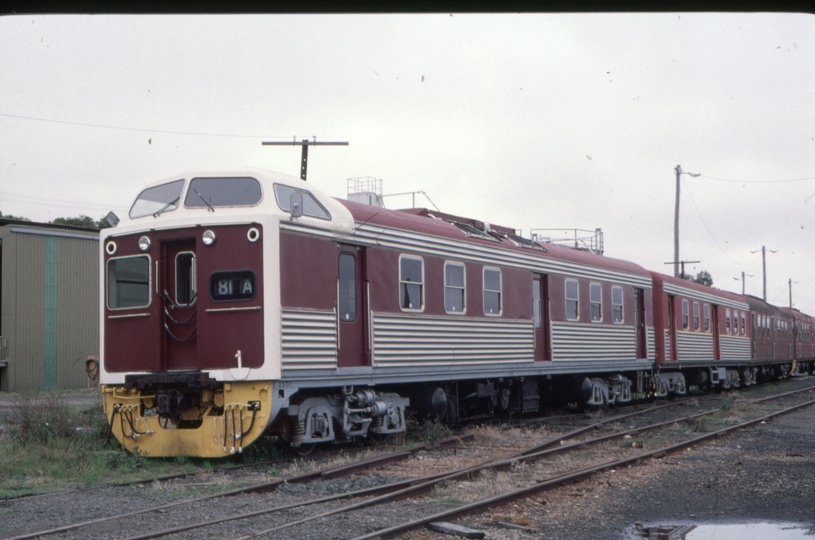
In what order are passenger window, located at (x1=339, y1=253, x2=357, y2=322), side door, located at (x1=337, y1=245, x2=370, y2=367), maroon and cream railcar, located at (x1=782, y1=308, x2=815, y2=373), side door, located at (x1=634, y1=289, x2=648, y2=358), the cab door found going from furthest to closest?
maroon and cream railcar, located at (x1=782, y1=308, x2=815, y2=373) → side door, located at (x1=634, y1=289, x2=648, y2=358) → passenger window, located at (x1=339, y1=253, x2=357, y2=322) → side door, located at (x1=337, y1=245, x2=370, y2=367) → the cab door

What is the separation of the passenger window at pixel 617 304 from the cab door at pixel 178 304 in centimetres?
1200

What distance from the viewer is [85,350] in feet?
98.1

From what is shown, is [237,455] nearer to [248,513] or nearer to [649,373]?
[248,513]

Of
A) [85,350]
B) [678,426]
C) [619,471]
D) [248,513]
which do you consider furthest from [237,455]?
[85,350]

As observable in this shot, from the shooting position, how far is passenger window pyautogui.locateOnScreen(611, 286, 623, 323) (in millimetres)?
20416

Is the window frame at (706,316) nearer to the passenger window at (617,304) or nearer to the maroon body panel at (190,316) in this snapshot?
the passenger window at (617,304)

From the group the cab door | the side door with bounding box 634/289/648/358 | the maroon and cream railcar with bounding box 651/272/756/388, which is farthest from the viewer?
the maroon and cream railcar with bounding box 651/272/756/388

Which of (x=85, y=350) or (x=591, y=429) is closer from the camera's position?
(x=591, y=429)

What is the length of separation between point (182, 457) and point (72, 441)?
6.66 feet

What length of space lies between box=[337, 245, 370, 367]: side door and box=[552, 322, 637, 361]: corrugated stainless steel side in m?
6.53

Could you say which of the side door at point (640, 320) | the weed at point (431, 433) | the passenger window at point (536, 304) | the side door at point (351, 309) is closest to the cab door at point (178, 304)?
the side door at point (351, 309)

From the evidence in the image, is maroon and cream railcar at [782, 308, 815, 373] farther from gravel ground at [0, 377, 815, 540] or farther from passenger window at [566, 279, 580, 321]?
gravel ground at [0, 377, 815, 540]

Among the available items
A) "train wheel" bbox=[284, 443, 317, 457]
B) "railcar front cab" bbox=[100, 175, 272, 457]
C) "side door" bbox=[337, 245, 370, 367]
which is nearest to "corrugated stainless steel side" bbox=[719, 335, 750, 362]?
"side door" bbox=[337, 245, 370, 367]

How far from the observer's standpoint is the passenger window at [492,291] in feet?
50.3
